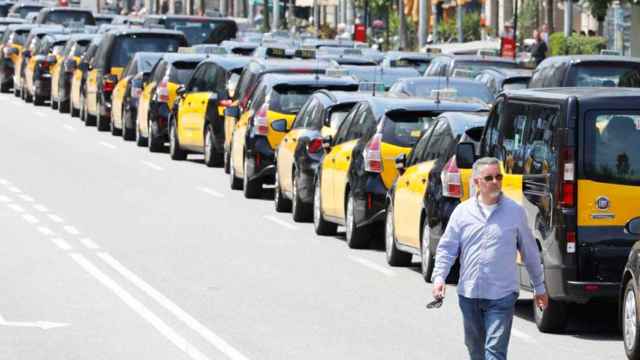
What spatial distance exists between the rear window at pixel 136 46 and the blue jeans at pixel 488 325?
3152 cm

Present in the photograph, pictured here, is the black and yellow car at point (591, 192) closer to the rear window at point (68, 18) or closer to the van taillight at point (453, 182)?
the van taillight at point (453, 182)

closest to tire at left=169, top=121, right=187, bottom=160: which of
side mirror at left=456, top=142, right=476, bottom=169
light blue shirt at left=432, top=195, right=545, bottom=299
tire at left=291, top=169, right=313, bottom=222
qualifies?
tire at left=291, top=169, right=313, bottom=222

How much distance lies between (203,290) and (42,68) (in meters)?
33.6

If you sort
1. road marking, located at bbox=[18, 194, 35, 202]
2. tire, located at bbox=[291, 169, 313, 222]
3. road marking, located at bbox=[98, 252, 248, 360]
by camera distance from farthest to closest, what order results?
1. road marking, located at bbox=[18, 194, 35, 202]
2. tire, located at bbox=[291, 169, 313, 222]
3. road marking, located at bbox=[98, 252, 248, 360]

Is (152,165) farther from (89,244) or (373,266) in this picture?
(373,266)

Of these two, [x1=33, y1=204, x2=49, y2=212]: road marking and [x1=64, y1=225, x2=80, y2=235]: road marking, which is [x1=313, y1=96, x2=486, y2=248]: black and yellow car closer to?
[x1=64, y1=225, x2=80, y2=235]: road marking

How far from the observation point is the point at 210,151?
34.1 m

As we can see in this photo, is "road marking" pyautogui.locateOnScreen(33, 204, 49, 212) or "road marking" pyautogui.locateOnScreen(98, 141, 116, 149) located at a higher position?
"road marking" pyautogui.locateOnScreen(33, 204, 49, 212)

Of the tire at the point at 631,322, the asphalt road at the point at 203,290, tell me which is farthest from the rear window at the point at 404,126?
the tire at the point at 631,322

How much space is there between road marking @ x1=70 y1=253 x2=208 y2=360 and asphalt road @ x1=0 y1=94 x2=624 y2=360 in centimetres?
2

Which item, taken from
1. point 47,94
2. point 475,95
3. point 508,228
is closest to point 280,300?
point 508,228

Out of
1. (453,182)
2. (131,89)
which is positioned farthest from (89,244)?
(131,89)

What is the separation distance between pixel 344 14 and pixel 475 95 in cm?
7704

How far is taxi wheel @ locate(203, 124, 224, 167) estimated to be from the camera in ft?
111
